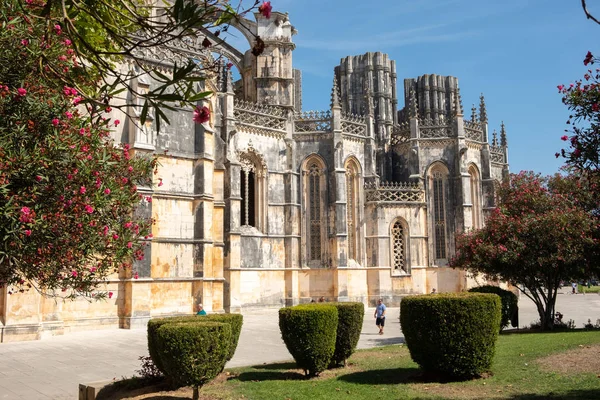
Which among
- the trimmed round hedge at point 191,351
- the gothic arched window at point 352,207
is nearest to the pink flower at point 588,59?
the trimmed round hedge at point 191,351

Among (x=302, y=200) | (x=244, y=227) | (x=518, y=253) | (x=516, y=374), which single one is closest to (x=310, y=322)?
(x=516, y=374)

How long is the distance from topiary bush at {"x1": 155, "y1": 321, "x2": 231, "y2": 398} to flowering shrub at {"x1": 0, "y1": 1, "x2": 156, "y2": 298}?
1.79 metres

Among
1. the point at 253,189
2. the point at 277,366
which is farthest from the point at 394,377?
the point at 253,189

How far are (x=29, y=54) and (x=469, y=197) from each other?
104ft

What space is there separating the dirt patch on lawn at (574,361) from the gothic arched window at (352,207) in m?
20.9

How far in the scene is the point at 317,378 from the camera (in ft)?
34.6

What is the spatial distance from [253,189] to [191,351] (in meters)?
22.6

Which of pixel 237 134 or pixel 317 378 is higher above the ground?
pixel 237 134

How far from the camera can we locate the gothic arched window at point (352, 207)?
33.0 meters

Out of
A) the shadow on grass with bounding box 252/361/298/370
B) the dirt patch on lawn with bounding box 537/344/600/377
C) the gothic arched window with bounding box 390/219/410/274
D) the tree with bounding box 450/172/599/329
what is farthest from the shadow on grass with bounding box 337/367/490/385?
the gothic arched window with bounding box 390/219/410/274

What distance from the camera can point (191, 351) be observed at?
335 inches

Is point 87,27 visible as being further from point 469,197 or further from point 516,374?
point 469,197

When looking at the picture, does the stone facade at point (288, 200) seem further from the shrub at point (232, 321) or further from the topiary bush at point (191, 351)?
the topiary bush at point (191, 351)

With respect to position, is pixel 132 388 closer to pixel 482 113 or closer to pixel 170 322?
pixel 170 322
